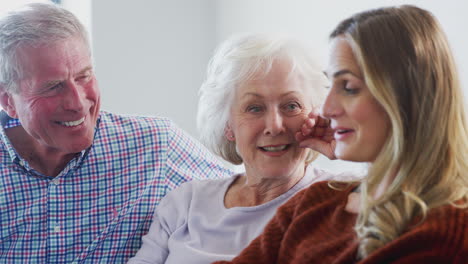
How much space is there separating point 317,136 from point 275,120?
0.40 feet

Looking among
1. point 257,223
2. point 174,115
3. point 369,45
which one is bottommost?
point 174,115

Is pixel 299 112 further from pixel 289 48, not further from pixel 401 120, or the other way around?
pixel 401 120

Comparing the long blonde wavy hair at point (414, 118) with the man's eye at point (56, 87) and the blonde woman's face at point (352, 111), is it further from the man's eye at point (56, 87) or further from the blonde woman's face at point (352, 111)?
the man's eye at point (56, 87)

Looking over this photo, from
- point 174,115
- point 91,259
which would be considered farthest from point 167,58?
point 91,259

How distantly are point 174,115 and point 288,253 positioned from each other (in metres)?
2.20

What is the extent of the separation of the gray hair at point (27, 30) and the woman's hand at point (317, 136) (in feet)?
2.63

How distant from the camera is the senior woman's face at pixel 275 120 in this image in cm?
167

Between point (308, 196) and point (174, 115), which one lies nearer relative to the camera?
point (308, 196)

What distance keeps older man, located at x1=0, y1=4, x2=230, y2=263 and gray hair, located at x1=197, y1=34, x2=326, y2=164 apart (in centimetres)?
26

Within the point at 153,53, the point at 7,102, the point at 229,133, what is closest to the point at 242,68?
the point at 229,133

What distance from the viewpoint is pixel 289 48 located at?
1720 mm

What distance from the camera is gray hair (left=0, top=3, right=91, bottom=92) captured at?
1.86 meters

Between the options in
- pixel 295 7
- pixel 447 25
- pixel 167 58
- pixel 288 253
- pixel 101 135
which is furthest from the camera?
pixel 167 58

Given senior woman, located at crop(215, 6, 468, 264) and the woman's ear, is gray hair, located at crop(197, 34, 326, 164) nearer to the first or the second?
senior woman, located at crop(215, 6, 468, 264)
